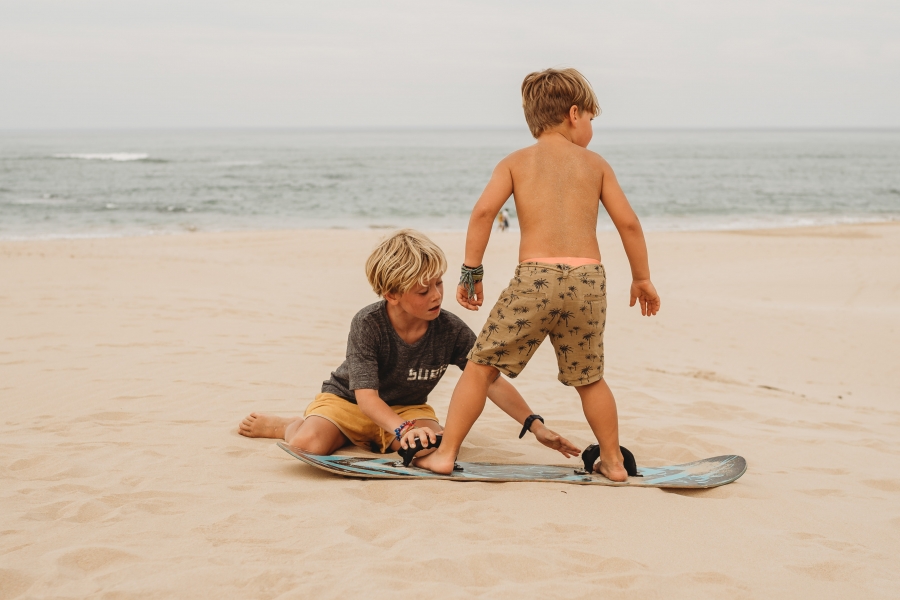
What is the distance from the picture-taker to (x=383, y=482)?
10.2 ft

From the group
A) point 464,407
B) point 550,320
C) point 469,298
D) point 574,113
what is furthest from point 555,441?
point 574,113

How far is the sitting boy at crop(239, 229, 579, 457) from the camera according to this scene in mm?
3268

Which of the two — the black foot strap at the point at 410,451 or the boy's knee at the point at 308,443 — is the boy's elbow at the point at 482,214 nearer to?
the black foot strap at the point at 410,451

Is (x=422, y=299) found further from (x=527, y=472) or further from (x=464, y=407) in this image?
(x=527, y=472)

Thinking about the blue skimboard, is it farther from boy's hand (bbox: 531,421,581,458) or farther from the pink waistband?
the pink waistband

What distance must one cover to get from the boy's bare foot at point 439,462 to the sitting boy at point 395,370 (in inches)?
2.6

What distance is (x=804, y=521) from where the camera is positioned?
289 centimetres

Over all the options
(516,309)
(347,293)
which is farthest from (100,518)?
(347,293)

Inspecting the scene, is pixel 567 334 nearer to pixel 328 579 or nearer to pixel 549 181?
pixel 549 181

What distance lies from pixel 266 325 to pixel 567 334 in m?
4.87

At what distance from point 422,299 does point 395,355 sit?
0.37 m

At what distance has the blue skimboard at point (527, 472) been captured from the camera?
3.17m

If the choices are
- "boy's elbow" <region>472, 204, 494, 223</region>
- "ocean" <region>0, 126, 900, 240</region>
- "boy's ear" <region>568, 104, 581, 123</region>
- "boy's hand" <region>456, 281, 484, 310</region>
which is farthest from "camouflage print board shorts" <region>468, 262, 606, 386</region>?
"ocean" <region>0, 126, 900, 240</region>

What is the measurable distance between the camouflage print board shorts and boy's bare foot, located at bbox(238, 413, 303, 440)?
134cm
